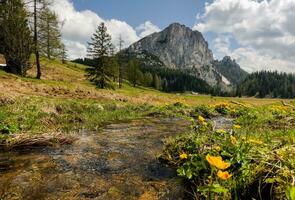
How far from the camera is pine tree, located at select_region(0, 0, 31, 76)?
120 feet

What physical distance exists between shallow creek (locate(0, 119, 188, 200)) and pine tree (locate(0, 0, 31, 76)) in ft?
98.3

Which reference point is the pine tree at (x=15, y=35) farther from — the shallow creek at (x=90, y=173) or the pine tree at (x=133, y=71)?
the pine tree at (x=133, y=71)

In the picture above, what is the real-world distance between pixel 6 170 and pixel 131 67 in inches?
4125

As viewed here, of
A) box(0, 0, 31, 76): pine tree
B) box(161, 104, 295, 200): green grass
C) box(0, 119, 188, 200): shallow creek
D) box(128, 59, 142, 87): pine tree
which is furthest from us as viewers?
box(128, 59, 142, 87): pine tree

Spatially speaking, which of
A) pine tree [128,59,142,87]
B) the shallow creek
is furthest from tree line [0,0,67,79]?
pine tree [128,59,142,87]

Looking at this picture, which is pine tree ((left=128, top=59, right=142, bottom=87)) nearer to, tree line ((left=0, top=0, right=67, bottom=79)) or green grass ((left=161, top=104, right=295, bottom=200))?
tree line ((left=0, top=0, right=67, bottom=79))

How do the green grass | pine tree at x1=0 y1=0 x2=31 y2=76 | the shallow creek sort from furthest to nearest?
pine tree at x1=0 y1=0 x2=31 y2=76
the shallow creek
the green grass

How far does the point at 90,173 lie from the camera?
753 centimetres

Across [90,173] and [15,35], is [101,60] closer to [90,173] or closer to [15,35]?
[15,35]

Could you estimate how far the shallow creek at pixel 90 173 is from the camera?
6227 millimetres

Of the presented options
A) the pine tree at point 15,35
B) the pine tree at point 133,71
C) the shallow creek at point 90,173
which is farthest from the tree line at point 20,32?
the pine tree at point 133,71

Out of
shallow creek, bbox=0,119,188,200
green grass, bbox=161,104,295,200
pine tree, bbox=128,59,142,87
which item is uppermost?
pine tree, bbox=128,59,142,87

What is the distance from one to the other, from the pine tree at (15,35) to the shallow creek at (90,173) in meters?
30.0

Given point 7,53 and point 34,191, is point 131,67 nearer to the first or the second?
point 7,53
